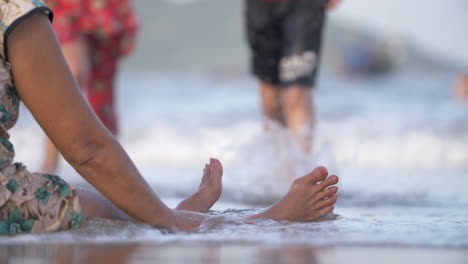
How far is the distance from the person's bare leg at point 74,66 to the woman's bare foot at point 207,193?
1496mm

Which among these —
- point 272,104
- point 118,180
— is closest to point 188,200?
point 118,180

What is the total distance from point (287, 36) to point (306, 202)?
157cm

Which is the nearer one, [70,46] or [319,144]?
[319,144]

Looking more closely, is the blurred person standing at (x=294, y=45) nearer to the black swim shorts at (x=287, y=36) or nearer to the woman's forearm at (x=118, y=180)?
the black swim shorts at (x=287, y=36)

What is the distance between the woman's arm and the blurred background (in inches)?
18.3

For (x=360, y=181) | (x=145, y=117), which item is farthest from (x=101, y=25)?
(x=145, y=117)

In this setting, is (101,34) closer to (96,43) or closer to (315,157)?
(96,43)

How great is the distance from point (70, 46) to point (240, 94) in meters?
7.05

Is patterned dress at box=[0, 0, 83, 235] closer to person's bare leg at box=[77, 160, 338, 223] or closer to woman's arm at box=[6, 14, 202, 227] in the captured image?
woman's arm at box=[6, 14, 202, 227]

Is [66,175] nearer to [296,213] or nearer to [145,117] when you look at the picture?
[296,213]

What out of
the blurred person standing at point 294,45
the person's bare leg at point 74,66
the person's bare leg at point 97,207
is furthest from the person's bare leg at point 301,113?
the person's bare leg at point 97,207

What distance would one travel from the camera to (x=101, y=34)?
3676 mm

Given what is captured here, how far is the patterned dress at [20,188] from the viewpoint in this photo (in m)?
1.43

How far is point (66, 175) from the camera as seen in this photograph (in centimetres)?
390
